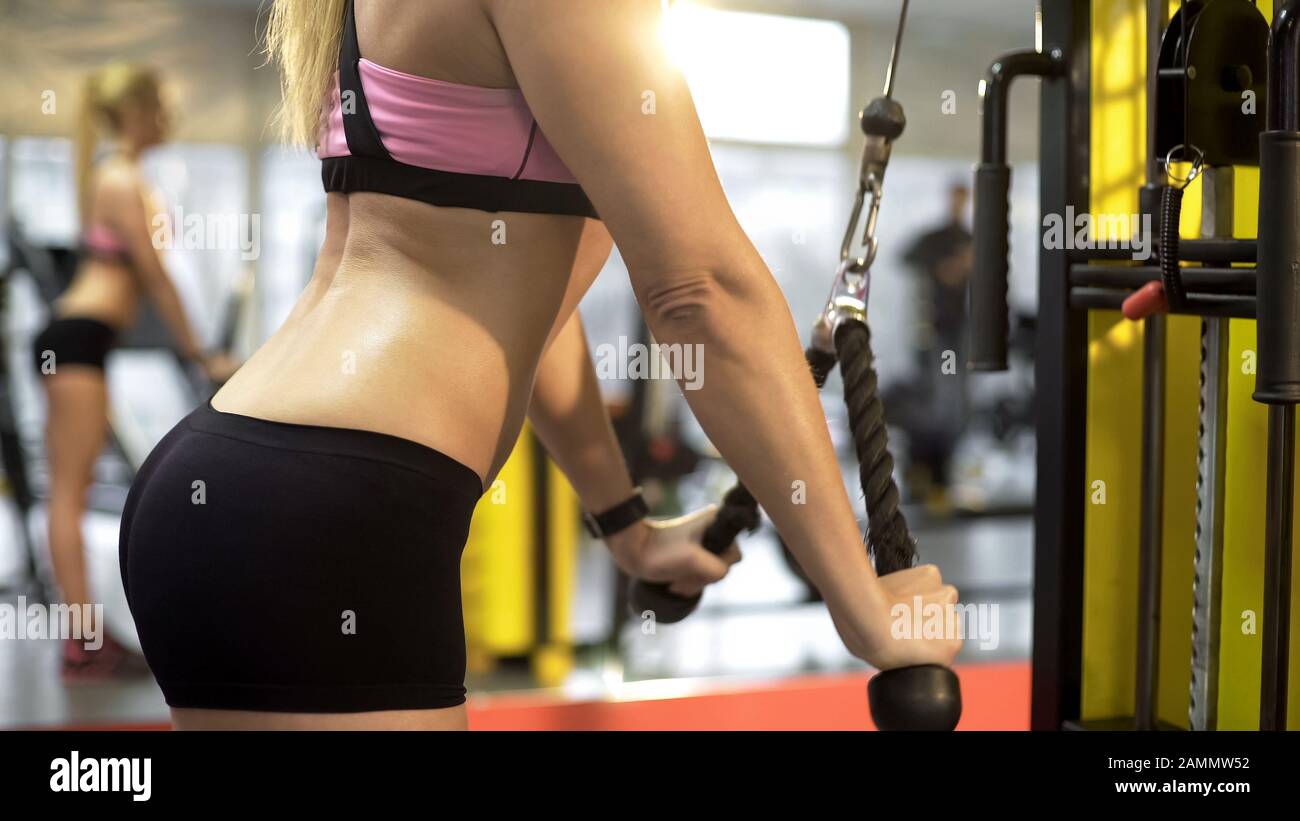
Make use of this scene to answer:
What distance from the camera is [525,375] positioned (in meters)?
0.83

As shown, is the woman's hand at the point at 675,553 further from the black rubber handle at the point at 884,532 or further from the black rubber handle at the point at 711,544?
the black rubber handle at the point at 884,532

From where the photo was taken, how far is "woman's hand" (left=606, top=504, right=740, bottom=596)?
3.59ft

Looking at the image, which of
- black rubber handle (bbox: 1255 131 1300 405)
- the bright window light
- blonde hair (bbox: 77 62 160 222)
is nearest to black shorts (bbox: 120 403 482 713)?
black rubber handle (bbox: 1255 131 1300 405)

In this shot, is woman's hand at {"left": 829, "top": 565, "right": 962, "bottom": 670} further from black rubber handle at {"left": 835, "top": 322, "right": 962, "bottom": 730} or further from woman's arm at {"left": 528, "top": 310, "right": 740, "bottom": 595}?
woman's arm at {"left": 528, "top": 310, "right": 740, "bottom": 595}

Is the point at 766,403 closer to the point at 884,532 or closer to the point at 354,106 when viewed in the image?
the point at 884,532

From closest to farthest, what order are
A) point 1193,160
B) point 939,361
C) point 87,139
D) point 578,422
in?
point 1193,160
point 578,422
point 87,139
point 939,361

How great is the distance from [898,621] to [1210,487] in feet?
1.59

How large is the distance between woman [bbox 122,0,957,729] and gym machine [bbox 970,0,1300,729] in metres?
0.39

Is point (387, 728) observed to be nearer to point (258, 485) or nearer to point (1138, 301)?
point (258, 485)

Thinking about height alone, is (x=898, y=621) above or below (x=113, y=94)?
below

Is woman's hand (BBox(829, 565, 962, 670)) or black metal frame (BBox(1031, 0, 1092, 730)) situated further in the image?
black metal frame (BBox(1031, 0, 1092, 730))

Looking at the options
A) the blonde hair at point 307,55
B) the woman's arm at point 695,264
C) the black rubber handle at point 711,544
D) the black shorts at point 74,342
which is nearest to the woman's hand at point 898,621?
the woman's arm at point 695,264

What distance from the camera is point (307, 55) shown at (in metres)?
0.92

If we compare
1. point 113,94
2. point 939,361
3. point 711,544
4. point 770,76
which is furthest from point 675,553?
point 770,76
